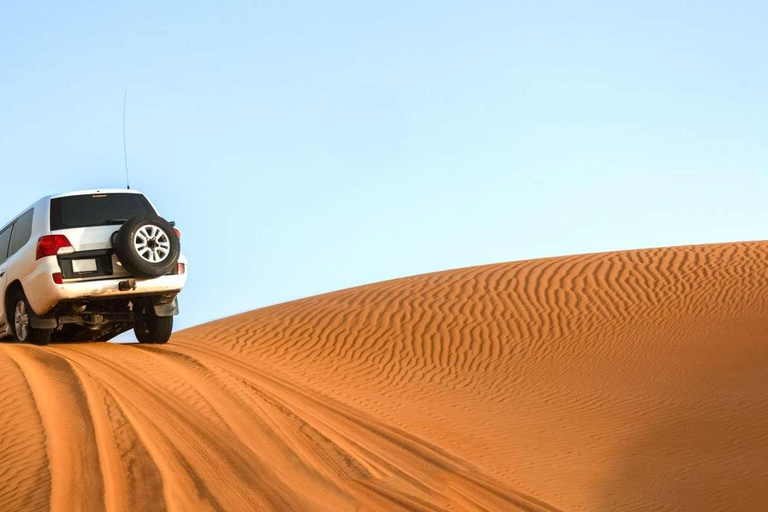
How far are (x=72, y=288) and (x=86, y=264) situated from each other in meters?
0.32

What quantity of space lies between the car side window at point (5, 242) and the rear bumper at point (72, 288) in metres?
1.19

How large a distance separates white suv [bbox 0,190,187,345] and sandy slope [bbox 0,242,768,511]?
1.79ft

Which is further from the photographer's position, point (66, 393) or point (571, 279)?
point (571, 279)

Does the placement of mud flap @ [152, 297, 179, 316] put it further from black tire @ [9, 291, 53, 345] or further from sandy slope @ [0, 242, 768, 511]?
black tire @ [9, 291, 53, 345]

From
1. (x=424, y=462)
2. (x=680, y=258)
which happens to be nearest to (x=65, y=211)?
(x=424, y=462)

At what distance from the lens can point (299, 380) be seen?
12398 mm

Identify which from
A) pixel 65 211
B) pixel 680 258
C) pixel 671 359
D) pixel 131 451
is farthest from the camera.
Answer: pixel 680 258

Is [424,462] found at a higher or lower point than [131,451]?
lower

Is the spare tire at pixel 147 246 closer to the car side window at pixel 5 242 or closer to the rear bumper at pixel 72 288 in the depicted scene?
the rear bumper at pixel 72 288

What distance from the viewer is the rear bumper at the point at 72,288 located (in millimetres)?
10938

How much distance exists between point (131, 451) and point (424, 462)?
2.63m

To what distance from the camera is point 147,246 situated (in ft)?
36.4

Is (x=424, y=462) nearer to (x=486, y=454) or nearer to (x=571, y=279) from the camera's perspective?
(x=486, y=454)

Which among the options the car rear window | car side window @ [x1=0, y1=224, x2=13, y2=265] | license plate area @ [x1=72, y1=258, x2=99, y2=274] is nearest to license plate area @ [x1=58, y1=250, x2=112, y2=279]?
license plate area @ [x1=72, y1=258, x2=99, y2=274]
